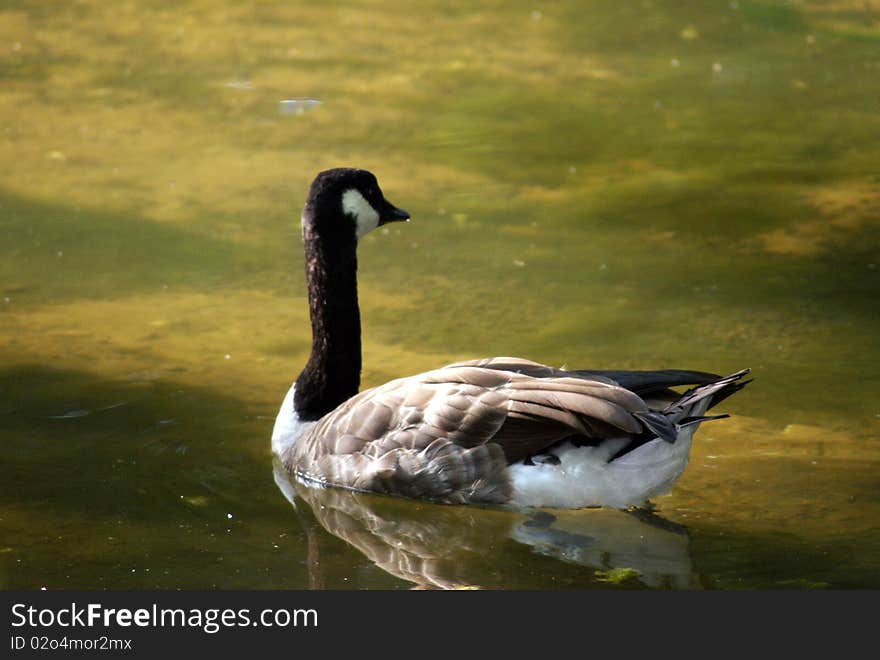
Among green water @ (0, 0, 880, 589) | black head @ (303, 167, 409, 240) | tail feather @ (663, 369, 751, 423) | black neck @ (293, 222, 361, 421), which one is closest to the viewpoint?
tail feather @ (663, 369, 751, 423)

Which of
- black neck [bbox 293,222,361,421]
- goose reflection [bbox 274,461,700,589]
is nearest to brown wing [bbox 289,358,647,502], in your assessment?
goose reflection [bbox 274,461,700,589]

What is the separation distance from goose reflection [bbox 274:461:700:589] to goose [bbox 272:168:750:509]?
0.10 meters

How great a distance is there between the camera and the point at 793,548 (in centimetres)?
601

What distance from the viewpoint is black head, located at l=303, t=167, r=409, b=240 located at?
6898 mm

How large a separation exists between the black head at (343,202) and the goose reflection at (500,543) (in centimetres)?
125

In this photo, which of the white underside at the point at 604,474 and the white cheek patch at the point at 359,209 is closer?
the white underside at the point at 604,474

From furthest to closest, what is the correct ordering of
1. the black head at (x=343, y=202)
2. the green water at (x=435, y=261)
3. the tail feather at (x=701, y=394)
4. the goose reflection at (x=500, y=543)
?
the black head at (x=343, y=202) < the green water at (x=435, y=261) < the tail feather at (x=701, y=394) < the goose reflection at (x=500, y=543)

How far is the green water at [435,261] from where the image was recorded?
6.18 m

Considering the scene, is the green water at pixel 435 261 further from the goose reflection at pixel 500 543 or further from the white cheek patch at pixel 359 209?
the white cheek patch at pixel 359 209

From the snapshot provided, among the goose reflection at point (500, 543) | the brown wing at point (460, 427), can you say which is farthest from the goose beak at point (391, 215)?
the goose reflection at point (500, 543)

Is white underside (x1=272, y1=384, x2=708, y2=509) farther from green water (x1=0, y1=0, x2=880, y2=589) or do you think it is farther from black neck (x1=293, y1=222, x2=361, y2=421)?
black neck (x1=293, y1=222, x2=361, y2=421)

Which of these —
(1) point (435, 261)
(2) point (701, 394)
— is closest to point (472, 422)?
(2) point (701, 394)

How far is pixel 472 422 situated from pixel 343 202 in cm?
134

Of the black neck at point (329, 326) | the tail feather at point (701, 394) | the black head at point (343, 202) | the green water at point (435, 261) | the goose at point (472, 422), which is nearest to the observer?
the tail feather at point (701, 394)
